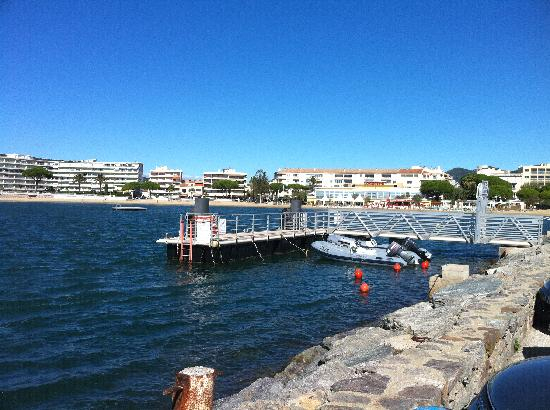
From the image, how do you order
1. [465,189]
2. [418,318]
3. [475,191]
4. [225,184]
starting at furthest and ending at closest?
[225,184], [465,189], [475,191], [418,318]

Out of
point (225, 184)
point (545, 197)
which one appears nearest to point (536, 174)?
point (545, 197)

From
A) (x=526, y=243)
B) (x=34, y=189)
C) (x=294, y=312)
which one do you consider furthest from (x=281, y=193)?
(x=294, y=312)

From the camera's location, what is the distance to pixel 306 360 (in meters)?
11.6

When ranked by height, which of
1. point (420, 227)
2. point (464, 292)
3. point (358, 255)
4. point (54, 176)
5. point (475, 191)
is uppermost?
point (54, 176)

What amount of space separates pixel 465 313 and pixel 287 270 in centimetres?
1975

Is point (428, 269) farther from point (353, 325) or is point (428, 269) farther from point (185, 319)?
point (185, 319)

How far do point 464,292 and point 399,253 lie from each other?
671 inches

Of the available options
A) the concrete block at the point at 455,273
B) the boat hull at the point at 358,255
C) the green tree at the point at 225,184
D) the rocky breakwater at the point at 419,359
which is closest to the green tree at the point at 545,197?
the green tree at the point at 225,184

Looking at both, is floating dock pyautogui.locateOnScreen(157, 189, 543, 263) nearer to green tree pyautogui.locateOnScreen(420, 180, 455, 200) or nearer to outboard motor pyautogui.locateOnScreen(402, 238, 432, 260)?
outboard motor pyautogui.locateOnScreen(402, 238, 432, 260)

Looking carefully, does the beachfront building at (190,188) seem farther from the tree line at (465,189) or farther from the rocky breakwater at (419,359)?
the rocky breakwater at (419,359)

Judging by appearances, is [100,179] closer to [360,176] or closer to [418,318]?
[360,176]

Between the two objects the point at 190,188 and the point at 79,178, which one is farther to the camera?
the point at 190,188

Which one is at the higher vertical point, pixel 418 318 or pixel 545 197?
pixel 545 197

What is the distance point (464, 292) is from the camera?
13.0 metres
